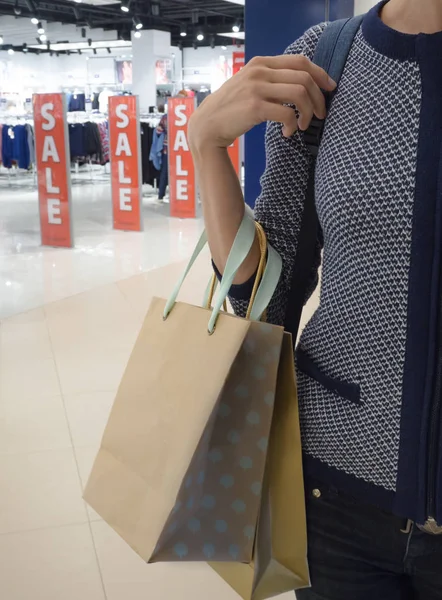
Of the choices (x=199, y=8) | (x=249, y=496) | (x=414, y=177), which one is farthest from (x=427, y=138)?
(x=199, y=8)

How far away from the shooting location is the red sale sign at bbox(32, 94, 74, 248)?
6773mm

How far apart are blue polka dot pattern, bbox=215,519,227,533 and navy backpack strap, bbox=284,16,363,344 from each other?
27cm

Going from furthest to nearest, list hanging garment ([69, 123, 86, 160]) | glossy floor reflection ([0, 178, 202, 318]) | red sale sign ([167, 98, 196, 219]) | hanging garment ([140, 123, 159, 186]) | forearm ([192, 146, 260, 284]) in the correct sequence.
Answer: hanging garment ([69, 123, 86, 160]) → hanging garment ([140, 123, 159, 186]) → red sale sign ([167, 98, 196, 219]) → glossy floor reflection ([0, 178, 202, 318]) → forearm ([192, 146, 260, 284])

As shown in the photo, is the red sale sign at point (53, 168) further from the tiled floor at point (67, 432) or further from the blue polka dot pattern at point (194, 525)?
the blue polka dot pattern at point (194, 525)

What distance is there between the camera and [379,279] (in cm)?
74

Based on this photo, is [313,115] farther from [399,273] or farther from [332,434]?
[332,434]

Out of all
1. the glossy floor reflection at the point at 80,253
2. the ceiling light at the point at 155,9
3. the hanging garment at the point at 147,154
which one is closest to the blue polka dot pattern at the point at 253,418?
the glossy floor reflection at the point at 80,253

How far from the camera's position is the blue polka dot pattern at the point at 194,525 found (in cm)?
77

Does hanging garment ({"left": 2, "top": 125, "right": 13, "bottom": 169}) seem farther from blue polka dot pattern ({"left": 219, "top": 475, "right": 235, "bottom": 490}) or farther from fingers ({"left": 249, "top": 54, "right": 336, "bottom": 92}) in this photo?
blue polka dot pattern ({"left": 219, "top": 475, "right": 235, "bottom": 490})

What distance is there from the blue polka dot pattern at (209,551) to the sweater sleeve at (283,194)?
285 millimetres

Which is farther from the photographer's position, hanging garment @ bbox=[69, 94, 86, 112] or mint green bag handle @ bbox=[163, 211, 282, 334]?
hanging garment @ bbox=[69, 94, 86, 112]

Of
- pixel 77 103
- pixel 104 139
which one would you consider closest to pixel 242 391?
pixel 104 139

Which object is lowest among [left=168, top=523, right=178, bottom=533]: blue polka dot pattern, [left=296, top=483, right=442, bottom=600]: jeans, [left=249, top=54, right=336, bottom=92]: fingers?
[left=296, top=483, right=442, bottom=600]: jeans

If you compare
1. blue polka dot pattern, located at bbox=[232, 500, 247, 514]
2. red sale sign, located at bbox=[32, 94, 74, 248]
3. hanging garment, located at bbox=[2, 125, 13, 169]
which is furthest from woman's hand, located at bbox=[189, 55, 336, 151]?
hanging garment, located at bbox=[2, 125, 13, 169]
